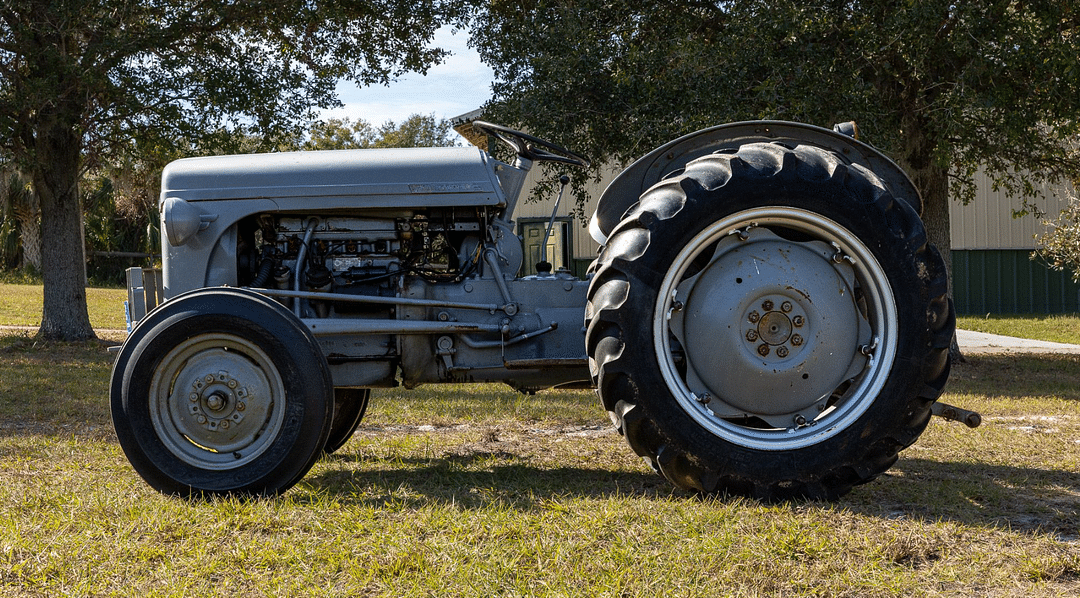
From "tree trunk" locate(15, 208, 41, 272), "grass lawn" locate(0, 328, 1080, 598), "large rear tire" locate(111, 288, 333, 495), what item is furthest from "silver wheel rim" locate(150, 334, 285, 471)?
"tree trunk" locate(15, 208, 41, 272)

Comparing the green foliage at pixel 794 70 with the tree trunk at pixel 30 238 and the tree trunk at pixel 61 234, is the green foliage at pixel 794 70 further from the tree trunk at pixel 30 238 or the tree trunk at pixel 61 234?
the tree trunk at pixel 30 238

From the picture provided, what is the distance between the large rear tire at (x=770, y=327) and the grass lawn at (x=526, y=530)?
238 millimetres

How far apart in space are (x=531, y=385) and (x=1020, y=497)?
2.35 metres

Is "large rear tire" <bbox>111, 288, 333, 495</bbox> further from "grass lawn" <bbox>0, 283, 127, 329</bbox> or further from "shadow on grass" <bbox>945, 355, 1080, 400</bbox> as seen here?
"grass lawn" <bbox>0, 283, 127, 329</bbox>

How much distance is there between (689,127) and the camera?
31.1ft

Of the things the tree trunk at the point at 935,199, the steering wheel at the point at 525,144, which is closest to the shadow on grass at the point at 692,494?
the steering wheel at the point at 525,144

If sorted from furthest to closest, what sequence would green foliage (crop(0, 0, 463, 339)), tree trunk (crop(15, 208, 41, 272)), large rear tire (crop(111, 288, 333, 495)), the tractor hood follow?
tree trunk (crop(15, 208, 41, 272)) < green foliage (crop(0, 0, 463, 339)) < the tractor hood < large rear tire (crop(111, 288, 333, 495))

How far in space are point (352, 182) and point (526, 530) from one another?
80.8 inches

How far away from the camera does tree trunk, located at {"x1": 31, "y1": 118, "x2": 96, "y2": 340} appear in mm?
12953

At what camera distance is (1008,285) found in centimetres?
2445

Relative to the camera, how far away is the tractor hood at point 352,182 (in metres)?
4.59

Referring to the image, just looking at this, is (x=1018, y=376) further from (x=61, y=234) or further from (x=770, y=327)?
(x=61, y=234)

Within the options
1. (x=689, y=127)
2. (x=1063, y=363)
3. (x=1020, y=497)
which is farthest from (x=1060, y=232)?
(x=1020, y=497)

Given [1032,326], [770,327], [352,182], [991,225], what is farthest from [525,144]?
[991,225]
